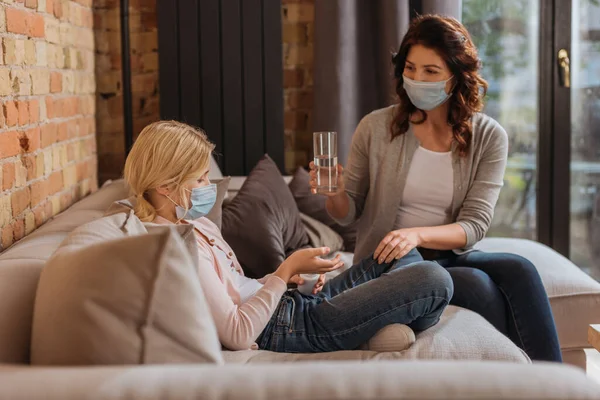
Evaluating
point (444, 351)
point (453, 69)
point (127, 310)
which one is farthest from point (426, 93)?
point (127, 310)

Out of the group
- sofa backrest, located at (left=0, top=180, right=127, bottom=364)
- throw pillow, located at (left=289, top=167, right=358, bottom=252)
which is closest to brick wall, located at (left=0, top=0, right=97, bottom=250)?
sofa backrest, located at (left=0, top=180, right=127, bottom=364)

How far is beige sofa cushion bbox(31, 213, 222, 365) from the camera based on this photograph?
115 centimetres

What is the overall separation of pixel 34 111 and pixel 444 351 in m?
1.28

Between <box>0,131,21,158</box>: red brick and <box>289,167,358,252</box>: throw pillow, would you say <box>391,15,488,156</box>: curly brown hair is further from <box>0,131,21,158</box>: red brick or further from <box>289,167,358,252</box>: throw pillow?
<box>0,131,21,158</box>: red brick

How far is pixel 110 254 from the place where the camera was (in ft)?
3.87

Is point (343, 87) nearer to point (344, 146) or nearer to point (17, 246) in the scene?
point (344, 146)

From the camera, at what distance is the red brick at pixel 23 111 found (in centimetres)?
214

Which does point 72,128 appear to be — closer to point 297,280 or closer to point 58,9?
point 58,9

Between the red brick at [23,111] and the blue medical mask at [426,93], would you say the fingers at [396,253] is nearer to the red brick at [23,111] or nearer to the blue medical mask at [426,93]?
the blue medical mask at [426,93]

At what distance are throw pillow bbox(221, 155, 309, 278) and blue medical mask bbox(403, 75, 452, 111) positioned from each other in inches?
25.2

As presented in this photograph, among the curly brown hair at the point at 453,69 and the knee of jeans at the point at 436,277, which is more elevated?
the curly brown hair at the point at 453,69

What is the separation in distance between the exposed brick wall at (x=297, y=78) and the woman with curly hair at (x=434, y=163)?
3.53 feet

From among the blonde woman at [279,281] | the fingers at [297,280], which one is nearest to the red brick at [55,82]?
the blonde woman at [279,281]

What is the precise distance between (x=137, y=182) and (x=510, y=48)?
93.5 inches
